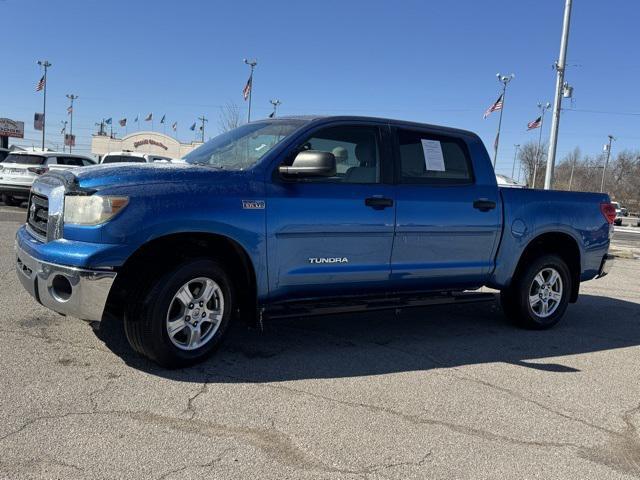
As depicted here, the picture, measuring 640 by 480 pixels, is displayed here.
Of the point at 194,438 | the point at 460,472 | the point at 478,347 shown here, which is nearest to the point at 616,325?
the point at 478,347

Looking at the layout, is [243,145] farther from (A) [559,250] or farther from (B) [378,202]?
(A) [559,250]

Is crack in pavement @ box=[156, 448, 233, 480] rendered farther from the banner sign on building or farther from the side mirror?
the banner sign on building

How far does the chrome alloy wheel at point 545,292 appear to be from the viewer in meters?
6.22

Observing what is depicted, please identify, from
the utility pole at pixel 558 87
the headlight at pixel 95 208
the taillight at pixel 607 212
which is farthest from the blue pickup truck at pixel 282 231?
the utility pole at pixel 558 87

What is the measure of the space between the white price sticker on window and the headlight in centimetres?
283

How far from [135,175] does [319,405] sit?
2.02 meters

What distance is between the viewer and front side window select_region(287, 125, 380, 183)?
16.0 feet

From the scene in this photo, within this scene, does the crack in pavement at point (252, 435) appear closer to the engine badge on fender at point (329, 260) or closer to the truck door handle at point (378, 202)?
the engine badge on fender at point (329, 260)

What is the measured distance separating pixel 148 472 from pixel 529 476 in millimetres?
1979

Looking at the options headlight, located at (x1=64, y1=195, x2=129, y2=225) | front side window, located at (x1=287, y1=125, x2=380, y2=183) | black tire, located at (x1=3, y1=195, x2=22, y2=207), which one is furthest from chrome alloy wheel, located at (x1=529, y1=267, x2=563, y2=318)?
black tire, located at (x1=3, y1=195, x2=22, y2=207)

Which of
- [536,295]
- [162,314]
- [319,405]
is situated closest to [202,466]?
[319,405]

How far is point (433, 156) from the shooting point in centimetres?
550

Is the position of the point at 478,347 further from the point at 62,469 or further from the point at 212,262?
the point at 62,469

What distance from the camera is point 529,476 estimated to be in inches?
121
